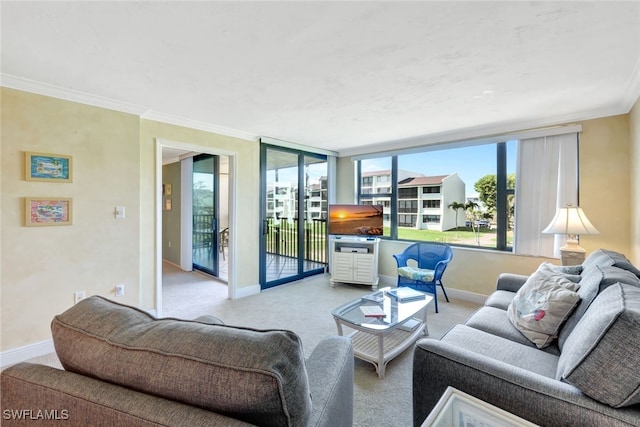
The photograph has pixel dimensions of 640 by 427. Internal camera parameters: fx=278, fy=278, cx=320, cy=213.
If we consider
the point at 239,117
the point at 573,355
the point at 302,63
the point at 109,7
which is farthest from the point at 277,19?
the point at 573,355

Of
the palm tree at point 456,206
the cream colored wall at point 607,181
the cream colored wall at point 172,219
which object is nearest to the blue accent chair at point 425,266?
the palm tree at point 456,206

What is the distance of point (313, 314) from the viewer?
10.7 ft

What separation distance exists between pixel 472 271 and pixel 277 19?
12.1 ft

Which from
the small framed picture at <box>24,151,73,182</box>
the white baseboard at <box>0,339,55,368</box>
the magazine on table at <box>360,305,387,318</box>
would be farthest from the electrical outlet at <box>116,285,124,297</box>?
the magazine on table at <box>360,305,387,318</box>

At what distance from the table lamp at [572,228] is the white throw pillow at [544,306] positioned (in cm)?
104

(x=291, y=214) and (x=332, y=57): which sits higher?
(x=332, y=57)

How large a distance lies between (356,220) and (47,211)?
3683mm

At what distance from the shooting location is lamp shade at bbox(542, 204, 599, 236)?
2668mm

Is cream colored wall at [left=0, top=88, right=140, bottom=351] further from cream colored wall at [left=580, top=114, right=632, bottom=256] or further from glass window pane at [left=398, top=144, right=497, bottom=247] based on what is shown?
cream colored wall at [left=580, top=114, right=632, bottom=256]

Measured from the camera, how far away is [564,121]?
310cm

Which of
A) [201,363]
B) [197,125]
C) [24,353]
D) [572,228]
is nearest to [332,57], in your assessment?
[201,363]

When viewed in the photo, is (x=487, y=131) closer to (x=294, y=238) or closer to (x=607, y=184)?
(x=607, y=184)

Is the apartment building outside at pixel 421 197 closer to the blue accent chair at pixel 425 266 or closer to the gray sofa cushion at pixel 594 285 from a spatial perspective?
the blue accent chair at pixel 425 266

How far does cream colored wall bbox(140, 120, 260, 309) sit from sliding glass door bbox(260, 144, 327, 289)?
0.15 meters
